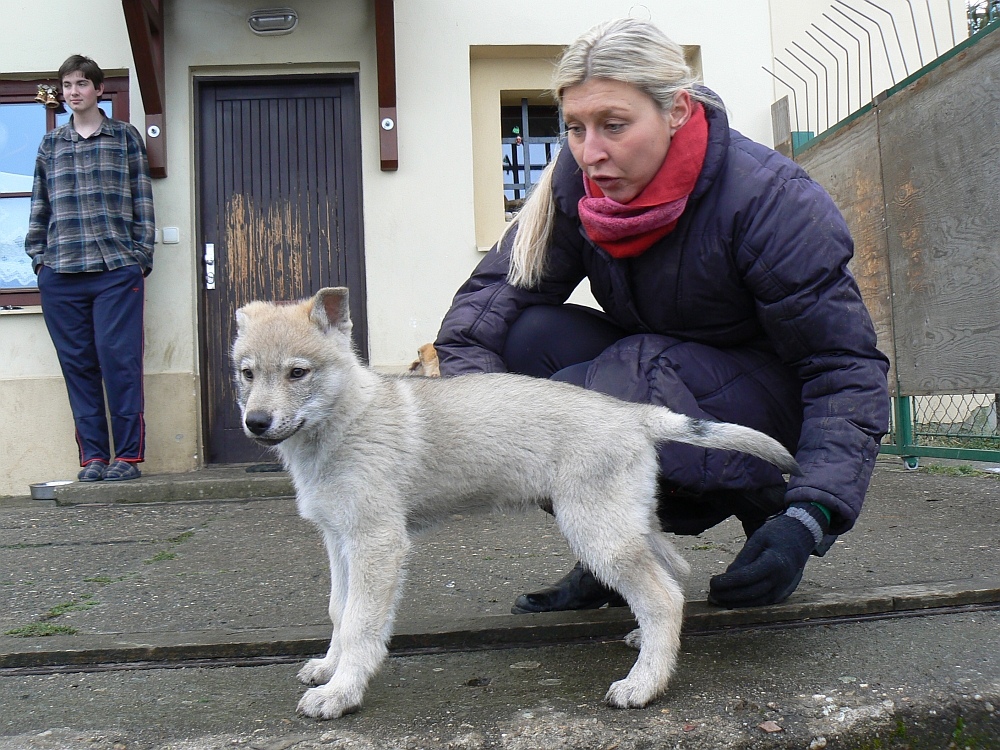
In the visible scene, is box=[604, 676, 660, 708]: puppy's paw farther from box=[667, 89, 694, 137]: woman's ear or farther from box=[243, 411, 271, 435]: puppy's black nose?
box=[667, 89, 694, 137]: woman's ear

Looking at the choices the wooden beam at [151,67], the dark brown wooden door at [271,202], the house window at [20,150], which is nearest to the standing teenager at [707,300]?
the dark brown wooden door at [271,202]

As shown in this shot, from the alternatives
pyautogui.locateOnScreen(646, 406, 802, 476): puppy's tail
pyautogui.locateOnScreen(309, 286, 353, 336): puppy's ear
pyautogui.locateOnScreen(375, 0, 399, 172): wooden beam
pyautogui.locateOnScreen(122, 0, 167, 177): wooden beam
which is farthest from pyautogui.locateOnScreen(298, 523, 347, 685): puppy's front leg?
pyautogui.locateOnScreen(122, 0, 167, 177): wooden beam

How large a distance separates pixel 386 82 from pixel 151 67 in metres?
1.81

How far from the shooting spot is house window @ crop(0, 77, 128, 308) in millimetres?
7039

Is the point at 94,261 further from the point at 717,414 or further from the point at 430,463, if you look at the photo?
the point at 717,414

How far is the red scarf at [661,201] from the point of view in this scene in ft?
8.22

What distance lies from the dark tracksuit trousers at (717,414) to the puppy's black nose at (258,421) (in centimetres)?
103

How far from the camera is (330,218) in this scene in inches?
285

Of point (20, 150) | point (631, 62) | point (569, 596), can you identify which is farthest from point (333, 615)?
point (20, 150)

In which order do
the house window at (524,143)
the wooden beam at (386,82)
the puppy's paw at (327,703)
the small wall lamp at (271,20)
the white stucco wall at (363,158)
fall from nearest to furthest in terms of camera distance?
1. the puppy's paw at (327,703)
2. the wooden beam at (386,82)
3. the white stucco wall at (363,158)
4. the small wall lamp at (271,20)
5. the house window at (524,143)

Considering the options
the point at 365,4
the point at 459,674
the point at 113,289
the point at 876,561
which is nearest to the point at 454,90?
the point at 365,4

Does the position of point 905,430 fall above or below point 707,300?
below

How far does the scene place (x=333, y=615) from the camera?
2438 mm

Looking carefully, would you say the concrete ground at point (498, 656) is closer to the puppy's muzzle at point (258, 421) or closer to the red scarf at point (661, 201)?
the puppy's muzzle at point (258, 421)
